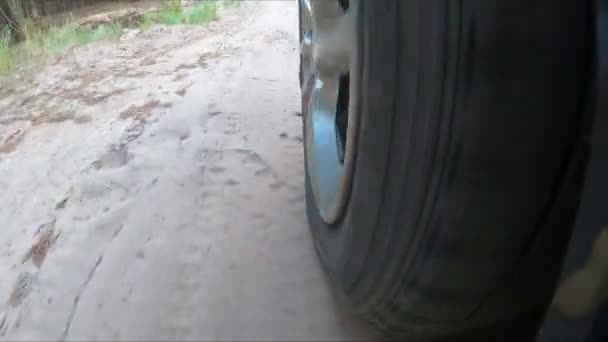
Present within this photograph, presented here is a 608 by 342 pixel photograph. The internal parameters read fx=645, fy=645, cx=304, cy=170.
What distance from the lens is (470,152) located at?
790 mm

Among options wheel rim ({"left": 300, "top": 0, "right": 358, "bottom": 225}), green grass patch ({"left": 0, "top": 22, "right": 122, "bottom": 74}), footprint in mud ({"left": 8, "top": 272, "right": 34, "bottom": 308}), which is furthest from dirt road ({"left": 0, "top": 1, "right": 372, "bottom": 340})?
green grass patch ({"left": 0, "top": 22, "right": 122, "bottom": 74})

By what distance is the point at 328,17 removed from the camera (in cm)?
142

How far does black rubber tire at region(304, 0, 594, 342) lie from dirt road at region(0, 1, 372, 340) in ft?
1.25

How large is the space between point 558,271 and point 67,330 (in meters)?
0.95

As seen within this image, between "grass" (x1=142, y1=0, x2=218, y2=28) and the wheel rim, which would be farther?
"grass" (x1=142, y1=0, x2=218, y2=28)

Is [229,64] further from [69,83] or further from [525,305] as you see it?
[525,305]

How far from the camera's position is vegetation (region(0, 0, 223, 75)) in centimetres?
364

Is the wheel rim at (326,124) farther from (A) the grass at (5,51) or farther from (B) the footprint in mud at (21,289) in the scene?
(A) the grass at (5,51)

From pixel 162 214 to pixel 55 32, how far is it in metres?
2.89

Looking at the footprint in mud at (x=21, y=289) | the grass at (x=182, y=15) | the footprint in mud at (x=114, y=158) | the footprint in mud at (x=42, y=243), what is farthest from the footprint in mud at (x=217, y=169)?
the grass at (x=182, y=15)

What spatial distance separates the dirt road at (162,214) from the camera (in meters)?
1.33

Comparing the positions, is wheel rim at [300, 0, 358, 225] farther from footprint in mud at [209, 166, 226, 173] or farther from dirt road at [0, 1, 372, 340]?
footprint in mud at [209, 166, 226, 173]

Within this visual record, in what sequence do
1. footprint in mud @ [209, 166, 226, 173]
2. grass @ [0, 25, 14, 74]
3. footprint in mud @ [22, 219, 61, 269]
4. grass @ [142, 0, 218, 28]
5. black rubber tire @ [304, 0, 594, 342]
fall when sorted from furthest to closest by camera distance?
grass @ [142, 0, 218, 28] < grass @ [0, 25, 14, 74] < footprint in mud @ [209, 166, 226, 173] < footprint in mud @ [22, 219, 61, 269] < black rubber tire @ [304, 0, 594, 342]

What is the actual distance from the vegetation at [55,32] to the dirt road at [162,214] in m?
0.77
